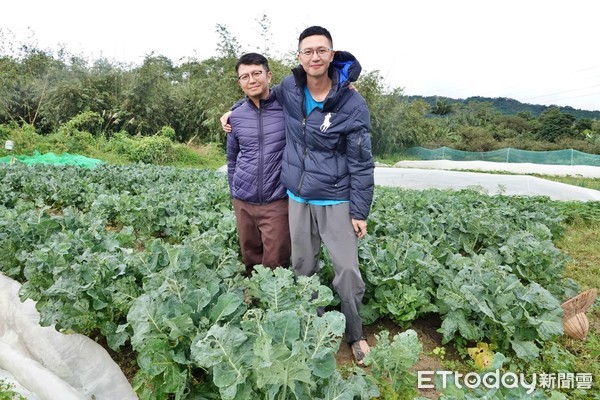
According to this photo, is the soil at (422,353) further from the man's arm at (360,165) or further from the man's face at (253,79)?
the man's face at (253,79)

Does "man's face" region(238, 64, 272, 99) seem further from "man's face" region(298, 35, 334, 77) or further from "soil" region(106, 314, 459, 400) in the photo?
"soil" region(106, 314, 459, 400)

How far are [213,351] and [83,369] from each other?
113 centimetres

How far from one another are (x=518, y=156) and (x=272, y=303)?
24689mm

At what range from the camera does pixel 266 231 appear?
10.1 feet

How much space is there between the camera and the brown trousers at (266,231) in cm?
301

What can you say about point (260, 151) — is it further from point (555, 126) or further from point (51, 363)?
point (555, 126)

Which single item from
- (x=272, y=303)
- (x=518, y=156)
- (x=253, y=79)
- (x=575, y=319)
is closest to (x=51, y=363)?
(x=272, y=303)

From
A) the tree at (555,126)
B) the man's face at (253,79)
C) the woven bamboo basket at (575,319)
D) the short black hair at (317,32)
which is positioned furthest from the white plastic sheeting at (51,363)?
the tree at (555,126)

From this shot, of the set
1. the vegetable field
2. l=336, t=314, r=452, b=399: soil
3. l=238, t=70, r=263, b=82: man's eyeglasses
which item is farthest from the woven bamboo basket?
l=238, t=70, r=263, b=82: man's eyeglasses

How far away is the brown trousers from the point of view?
3.01m

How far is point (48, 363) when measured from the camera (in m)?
2.49

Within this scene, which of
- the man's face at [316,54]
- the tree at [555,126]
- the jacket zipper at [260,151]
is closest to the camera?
the man's face at [316,54]

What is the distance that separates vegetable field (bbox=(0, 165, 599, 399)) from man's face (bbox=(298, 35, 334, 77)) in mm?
1188

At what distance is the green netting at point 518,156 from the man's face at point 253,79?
76.5 ft
